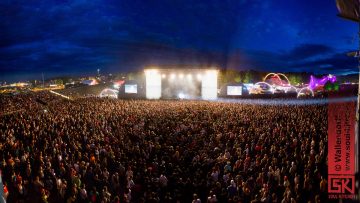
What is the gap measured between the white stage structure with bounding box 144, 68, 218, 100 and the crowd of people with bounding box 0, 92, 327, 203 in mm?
14833

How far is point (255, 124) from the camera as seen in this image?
1612 cm

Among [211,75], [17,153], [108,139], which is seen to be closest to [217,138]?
[108,139]

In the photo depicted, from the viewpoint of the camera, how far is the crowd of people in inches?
341

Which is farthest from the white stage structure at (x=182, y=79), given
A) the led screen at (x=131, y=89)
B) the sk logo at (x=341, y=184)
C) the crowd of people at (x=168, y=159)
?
the sk logo at (x=341, y=184)

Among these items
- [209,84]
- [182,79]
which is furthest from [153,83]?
[209,84]

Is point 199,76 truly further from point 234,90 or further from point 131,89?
point 131,89

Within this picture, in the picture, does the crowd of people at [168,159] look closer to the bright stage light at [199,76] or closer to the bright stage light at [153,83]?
the bright stage light at [199,76]

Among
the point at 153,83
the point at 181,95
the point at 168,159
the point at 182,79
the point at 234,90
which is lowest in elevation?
the point at 168,159

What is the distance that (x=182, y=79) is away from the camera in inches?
1393

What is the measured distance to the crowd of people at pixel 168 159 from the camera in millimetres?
8664

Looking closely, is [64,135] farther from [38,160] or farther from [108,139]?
[38,160]

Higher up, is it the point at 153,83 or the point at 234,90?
the point at 153,83

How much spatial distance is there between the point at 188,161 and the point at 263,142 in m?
3.65

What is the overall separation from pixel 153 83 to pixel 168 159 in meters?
23.8
